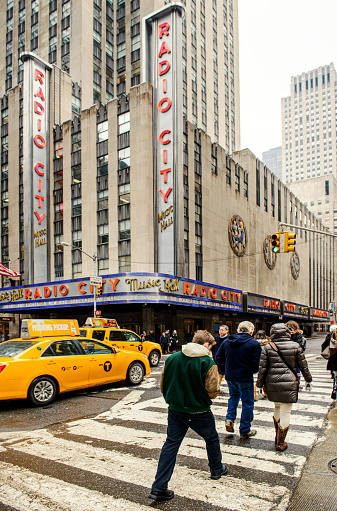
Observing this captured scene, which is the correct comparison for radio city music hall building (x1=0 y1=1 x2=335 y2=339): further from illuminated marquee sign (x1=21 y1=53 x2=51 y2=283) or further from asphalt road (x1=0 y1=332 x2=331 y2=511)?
asphalt road (x1=0 y1=332 x2=331 y2=511)

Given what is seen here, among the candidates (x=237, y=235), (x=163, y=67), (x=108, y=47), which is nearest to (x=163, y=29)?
(x=163, y=67)

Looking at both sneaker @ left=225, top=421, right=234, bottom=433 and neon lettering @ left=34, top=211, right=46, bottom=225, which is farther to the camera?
neon lettering @ left=34, top=211, right=46, bottom=225

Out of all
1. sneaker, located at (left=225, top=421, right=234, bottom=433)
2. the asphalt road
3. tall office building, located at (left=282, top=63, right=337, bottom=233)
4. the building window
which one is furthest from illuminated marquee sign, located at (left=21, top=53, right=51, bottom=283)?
tall office building, located at (left=282, top=63, right=337, bottom=233)

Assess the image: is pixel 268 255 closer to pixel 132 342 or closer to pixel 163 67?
pixel 163 67

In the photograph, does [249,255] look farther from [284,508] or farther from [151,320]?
[284,508]

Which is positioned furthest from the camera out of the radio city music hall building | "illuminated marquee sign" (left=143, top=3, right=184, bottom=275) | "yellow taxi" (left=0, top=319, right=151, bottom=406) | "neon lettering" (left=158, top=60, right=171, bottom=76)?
"neon lettering" (left=158, top=60, right=171, bottom=76)

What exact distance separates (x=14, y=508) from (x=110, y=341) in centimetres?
1154

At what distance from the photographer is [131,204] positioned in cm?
3509

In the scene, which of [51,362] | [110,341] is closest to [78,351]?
[51,362]

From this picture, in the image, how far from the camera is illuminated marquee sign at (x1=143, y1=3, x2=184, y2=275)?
113ft

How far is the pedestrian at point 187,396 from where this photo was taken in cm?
447

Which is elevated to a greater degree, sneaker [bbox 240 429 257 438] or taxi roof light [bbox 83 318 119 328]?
taxi roof light [bbox 83 318 119 328]

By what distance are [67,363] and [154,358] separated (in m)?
8.12

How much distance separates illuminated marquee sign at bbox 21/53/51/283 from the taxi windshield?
102ft
